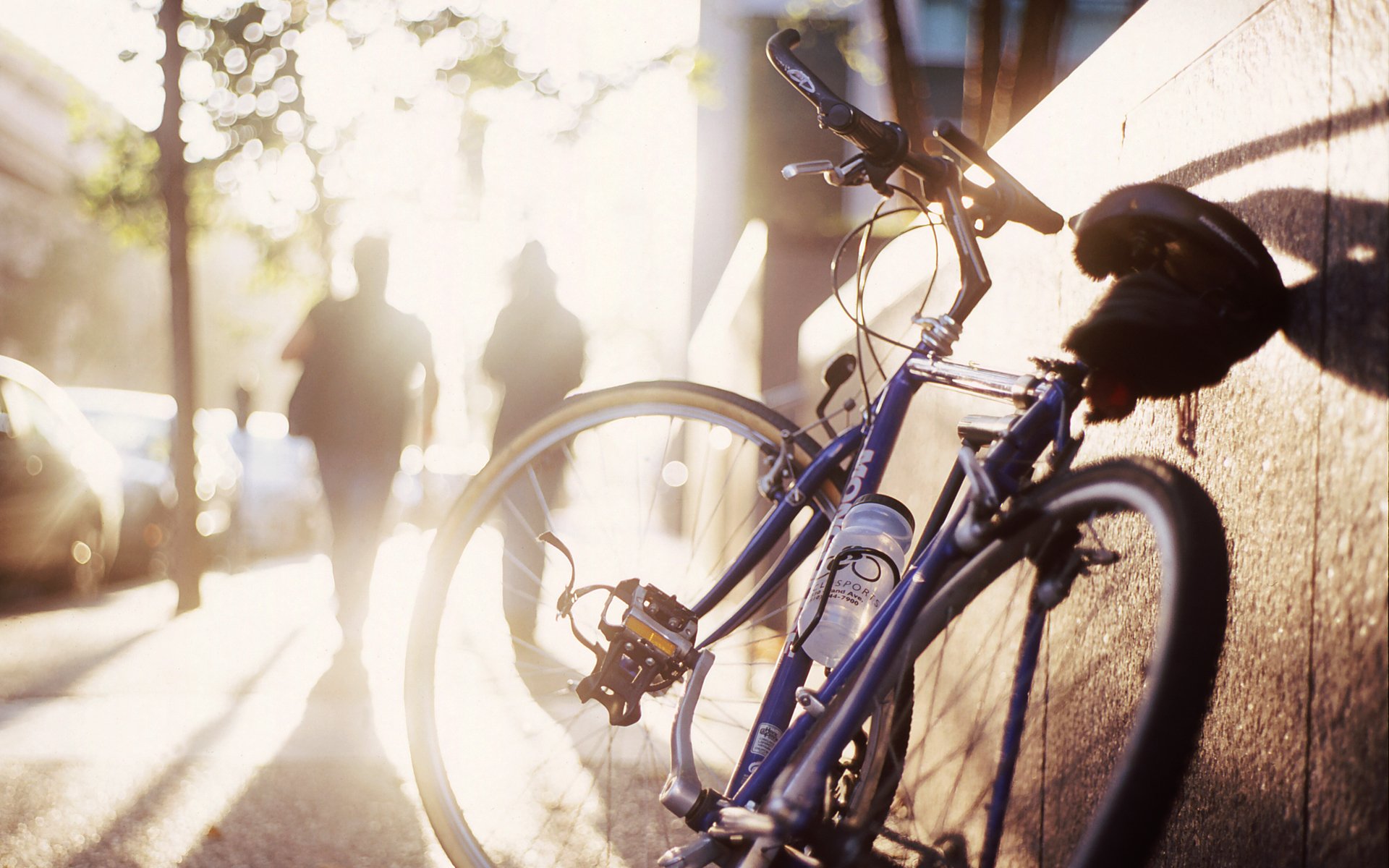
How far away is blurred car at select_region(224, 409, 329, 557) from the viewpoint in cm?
1163

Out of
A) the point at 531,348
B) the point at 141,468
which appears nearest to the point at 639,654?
the point at 531,348

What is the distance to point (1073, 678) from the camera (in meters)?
1.95

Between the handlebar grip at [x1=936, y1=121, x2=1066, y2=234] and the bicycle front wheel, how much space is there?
0.57 m

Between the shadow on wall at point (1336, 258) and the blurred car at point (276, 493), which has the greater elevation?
the shadow on wall at point (1336, 258)

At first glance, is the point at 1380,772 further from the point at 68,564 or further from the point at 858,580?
the point at 68,564

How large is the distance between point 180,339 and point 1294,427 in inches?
268

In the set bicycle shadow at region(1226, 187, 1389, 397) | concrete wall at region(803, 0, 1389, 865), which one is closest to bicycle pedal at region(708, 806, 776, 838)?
concrete wall at region(803, 0, 1389, 865)

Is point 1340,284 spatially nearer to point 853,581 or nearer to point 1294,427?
point 1294,427

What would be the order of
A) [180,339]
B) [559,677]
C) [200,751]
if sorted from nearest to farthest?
[559,677] < [200,751] < [180,339]

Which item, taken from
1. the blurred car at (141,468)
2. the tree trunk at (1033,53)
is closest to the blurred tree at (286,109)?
the blurred car at (141,468)

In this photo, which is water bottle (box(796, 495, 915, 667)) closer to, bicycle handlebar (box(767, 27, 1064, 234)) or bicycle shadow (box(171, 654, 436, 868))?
bicycle handlebar (box(767, 27, 1064, 234))

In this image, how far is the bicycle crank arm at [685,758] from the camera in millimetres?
1740

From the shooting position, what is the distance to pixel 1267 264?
53.8 inches

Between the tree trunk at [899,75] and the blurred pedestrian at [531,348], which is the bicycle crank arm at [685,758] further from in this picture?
the tree trunk at [899,75]
